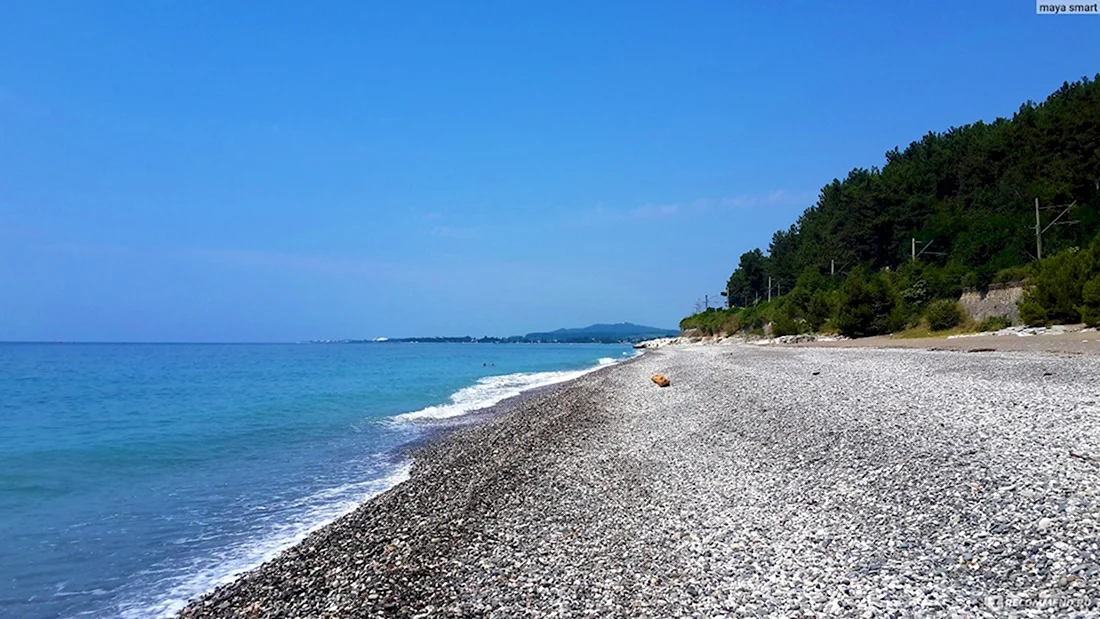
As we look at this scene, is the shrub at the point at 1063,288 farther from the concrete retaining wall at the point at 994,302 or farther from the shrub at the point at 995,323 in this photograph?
the concrete retaining wall at the point at 994,302

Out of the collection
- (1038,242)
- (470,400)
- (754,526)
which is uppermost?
(1038,242)

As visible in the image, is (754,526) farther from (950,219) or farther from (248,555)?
(950,219)

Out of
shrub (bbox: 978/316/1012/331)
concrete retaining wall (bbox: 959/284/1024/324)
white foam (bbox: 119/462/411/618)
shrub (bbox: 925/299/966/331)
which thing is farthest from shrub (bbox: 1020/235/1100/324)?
white foam (bbox: 119/462/411/618)

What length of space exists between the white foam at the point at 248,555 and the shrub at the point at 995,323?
43.5 meters

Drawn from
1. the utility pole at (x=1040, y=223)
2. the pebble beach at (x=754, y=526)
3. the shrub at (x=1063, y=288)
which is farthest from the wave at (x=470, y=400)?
the utility pole at (x=1040, y=223)

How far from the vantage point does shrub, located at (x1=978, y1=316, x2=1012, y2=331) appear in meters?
40.8

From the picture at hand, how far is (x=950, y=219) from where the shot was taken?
67000 millimetres

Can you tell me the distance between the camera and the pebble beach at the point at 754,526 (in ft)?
19.0

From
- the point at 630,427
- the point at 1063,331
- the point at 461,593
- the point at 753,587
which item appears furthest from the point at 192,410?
the point at 1063,331

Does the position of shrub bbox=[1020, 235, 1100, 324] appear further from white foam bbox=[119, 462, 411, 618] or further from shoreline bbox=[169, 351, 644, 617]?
white foam bbox=[119, 462, 411, 618]

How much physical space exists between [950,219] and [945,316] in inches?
1003

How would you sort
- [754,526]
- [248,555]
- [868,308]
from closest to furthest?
[754,526] < [248,555] < [868,308]

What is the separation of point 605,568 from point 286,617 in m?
3.71

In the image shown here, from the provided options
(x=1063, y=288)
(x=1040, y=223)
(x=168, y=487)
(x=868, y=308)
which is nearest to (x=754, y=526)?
(x=168, y=487)
